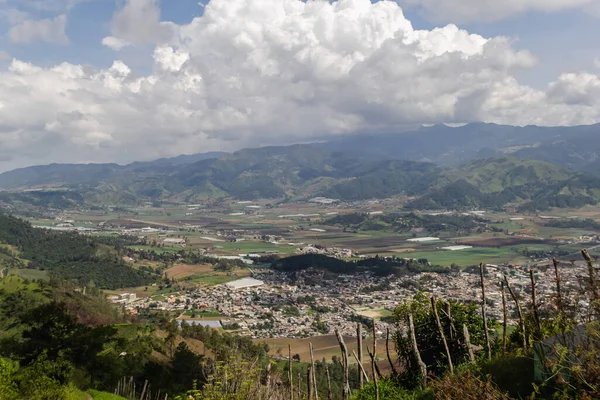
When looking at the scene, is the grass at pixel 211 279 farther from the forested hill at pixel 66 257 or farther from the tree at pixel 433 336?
the tree at pixel 433 336

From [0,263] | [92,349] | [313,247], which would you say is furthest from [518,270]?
[0,263]

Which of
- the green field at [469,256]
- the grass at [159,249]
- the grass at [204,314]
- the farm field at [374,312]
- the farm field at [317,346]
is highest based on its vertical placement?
the grass at [159,249]

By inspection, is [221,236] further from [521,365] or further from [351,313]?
[521,365]

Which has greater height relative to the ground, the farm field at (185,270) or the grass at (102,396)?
the grass at (102,396)

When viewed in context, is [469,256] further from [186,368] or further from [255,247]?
[186,368]

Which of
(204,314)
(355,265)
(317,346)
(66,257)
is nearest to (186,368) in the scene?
(317,346)

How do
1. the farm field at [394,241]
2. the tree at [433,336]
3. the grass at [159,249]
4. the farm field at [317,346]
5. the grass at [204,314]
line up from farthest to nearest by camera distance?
the grass at [159,249] → the farm field at [394,241] → the grass at [204,314] → the farm field at [317,346] → the tree at [433,336]

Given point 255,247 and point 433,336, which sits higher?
point 433,336

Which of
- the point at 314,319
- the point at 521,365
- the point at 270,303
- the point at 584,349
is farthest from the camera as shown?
the point at 270,303

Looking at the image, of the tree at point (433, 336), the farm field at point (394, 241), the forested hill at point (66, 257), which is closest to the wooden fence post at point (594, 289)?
the tree at point (433, 336)
